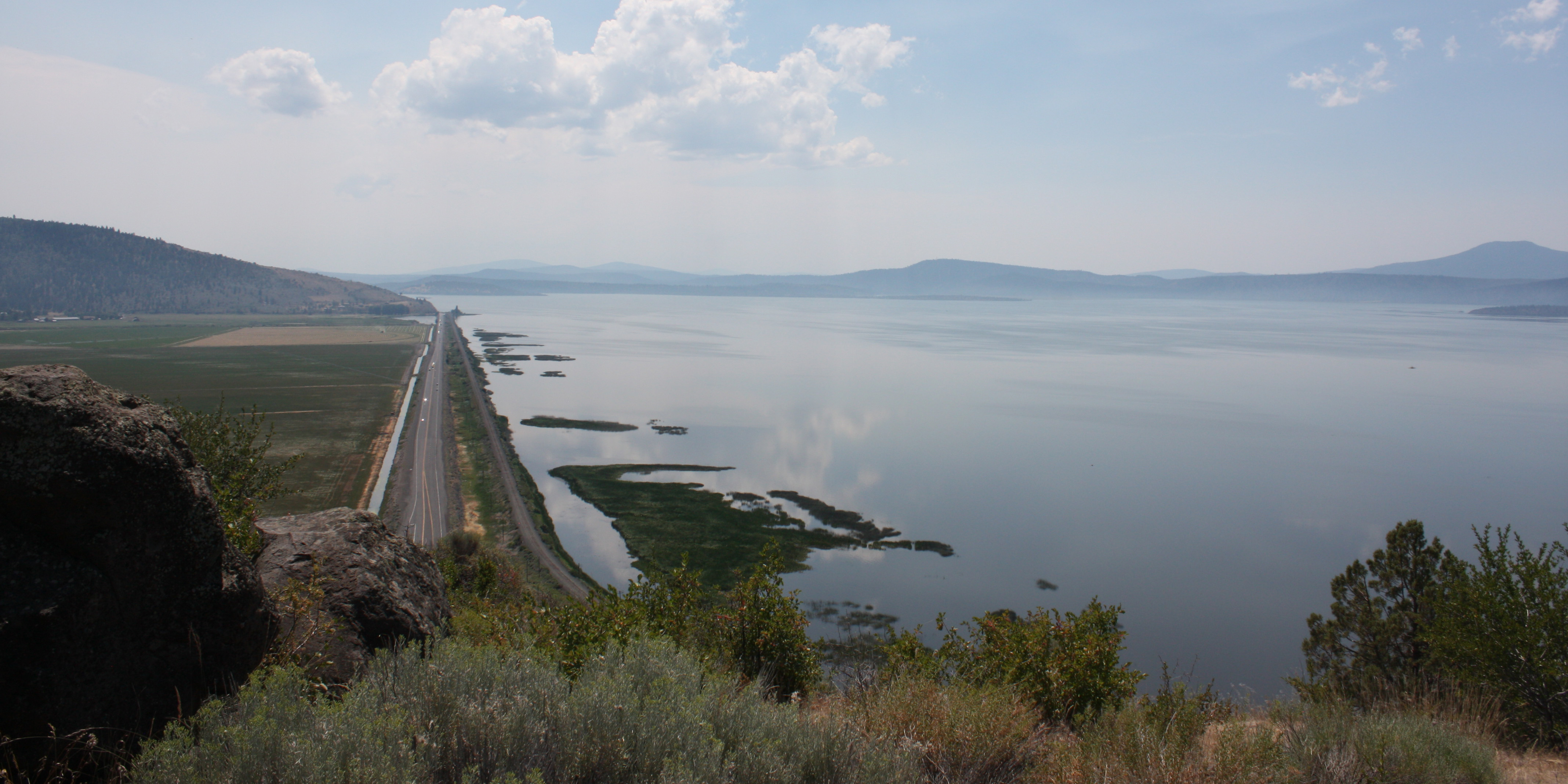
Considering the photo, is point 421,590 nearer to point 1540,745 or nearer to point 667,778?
point 667,778

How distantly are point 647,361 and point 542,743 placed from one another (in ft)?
323

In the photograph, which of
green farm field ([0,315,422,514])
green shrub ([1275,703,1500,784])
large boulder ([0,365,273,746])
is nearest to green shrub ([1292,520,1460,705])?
green shrub ([1275,703,1500,784])

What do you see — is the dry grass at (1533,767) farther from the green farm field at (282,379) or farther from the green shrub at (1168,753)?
the green farm field at (282,379)

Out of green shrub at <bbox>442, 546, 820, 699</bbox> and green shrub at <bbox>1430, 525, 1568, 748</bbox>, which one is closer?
green shrub at <bbox>442, 546, 820, 699</bbox>

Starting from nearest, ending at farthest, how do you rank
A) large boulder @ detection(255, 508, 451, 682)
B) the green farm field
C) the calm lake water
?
large boulder @ detection(255, 508, 451, 682) < the calm lake water < the green farm field

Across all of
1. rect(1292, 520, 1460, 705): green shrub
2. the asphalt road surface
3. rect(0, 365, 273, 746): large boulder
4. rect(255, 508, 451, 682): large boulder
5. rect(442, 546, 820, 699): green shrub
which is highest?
rect(0, 365, 273, 746): large boulder

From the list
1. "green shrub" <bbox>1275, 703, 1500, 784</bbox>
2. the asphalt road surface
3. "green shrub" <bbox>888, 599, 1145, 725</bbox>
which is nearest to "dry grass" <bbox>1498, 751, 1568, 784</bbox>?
"green shrub" <bbox>1275, 703, 1500, 784</bbox>

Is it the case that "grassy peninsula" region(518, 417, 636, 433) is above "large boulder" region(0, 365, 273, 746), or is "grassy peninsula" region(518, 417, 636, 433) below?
below

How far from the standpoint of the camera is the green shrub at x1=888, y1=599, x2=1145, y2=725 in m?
8.17

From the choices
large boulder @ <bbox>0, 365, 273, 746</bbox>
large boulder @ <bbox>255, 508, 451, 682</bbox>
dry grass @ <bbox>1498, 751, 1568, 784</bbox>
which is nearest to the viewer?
large boulder @ <bbox>0, 365, 273, 746</bbox>

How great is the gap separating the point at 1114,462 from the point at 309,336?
435 ft

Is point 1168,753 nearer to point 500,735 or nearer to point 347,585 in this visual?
point 500,735

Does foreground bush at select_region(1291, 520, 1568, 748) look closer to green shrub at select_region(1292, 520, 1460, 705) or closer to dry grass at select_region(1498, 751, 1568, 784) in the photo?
green shrub at select_region(1292, 520, 1460, 705)

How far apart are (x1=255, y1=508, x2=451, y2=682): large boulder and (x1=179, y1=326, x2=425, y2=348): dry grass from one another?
123602mm
